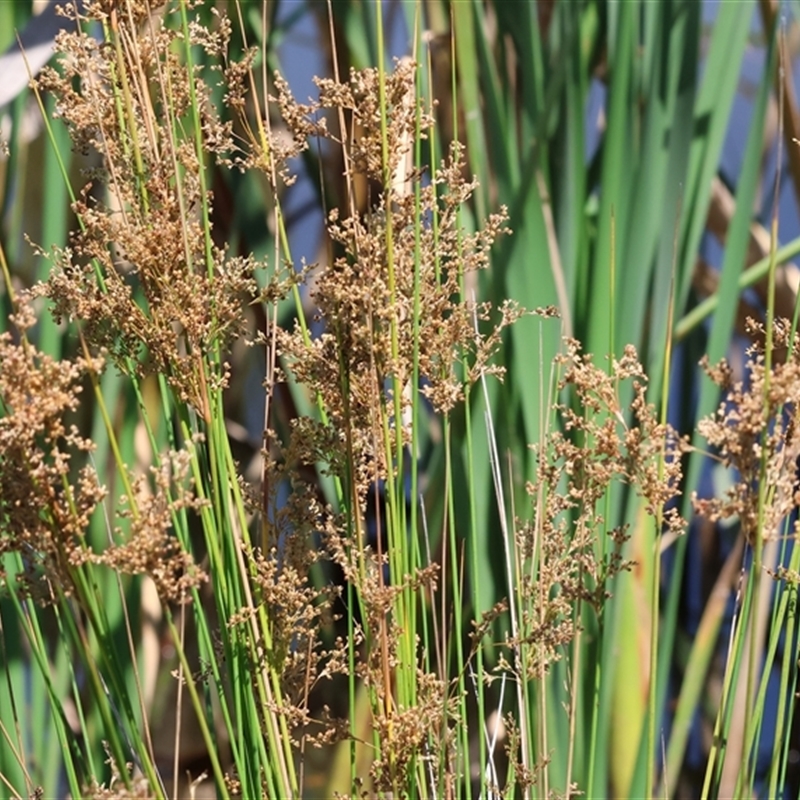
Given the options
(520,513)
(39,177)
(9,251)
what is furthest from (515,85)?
(39,177)

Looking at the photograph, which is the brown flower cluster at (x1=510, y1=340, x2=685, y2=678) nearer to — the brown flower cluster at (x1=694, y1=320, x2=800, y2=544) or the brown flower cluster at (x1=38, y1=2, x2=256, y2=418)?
the brown flower cluster at (x1=694, y1=320, x2=800, y2=544)

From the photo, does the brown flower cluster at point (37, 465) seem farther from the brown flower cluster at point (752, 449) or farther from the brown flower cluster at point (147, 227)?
the brown flower cluster at point (752, 449)

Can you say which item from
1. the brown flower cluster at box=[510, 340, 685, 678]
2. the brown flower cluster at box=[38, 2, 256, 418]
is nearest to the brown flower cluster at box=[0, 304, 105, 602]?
the brown flower cluster at box=[38, 2, 256, 418]

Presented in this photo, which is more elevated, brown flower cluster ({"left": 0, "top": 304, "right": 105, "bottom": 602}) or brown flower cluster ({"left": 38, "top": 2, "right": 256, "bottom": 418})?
brown flower cluster ({"left": 38, "top": 2, "right": 256, "bottom": 418})

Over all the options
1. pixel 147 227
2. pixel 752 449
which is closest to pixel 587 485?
pixel 752 449

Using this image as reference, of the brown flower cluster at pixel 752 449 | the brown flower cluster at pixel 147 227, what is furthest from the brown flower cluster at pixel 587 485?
the brown flower cluster at pixel 147 227

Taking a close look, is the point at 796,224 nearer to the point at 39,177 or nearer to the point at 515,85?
the point at 515,85

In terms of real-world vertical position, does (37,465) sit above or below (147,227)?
below

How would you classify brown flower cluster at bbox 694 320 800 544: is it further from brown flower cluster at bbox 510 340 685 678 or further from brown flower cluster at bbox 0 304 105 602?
brown flower cluster at bbox 0 304 105 602

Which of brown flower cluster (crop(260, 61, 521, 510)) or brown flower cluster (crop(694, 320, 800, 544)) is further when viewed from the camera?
brown flower cluster (crop(260, 61, 521, 510))

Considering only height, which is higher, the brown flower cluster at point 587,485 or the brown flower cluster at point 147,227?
the brown flower cluster at point 147,227

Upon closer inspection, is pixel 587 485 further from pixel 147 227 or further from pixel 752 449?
pixel 147 227

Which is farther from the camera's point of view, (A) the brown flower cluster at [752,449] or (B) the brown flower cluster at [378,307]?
(B) the brown flower cluster at [378,307]
